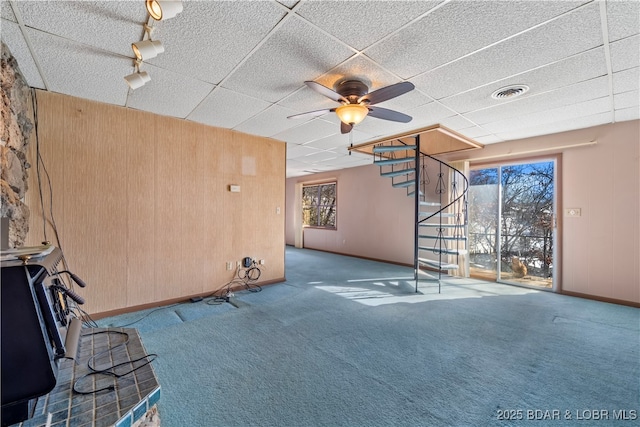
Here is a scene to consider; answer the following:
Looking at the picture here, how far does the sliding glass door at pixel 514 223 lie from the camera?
4473 mm

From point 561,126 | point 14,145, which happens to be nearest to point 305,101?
point 14,145

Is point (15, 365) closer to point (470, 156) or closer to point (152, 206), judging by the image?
point (152, 206)

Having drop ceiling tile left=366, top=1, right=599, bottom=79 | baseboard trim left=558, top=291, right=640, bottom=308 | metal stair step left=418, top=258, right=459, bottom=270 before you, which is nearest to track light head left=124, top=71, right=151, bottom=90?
drop ceiling tile left=366, top=1, right=599, bottom=79

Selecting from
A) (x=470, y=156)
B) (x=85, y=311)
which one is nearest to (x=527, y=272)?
(x=470, y=156)

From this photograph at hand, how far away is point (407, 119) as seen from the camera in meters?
2.79

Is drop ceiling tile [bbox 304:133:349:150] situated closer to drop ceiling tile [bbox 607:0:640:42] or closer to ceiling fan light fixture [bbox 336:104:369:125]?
ceiling fan light fixture [bbox 336:104:369:125]

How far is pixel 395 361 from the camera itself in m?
2.23

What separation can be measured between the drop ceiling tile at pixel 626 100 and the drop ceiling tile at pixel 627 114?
134mm

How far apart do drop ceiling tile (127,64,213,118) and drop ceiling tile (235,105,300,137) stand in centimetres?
74

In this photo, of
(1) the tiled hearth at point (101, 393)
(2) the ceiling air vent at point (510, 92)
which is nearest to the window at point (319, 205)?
(2) the ceiling air vent at point (510, 92)

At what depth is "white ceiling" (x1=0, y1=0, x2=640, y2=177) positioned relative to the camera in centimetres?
170

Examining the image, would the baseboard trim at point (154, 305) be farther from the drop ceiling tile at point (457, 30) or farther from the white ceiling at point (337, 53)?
the drop ceiling tile at point (457, 30)

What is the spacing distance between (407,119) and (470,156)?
10.2 ft

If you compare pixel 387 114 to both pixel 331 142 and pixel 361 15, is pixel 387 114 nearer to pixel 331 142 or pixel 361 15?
pixel 361 15
